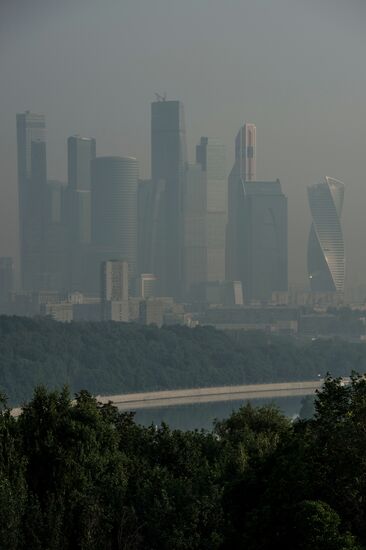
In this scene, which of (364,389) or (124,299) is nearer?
(364,389)

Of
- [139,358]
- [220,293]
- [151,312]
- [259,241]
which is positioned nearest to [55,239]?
[220,293]

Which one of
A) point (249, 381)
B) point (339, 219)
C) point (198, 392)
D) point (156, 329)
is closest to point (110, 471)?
point (198, 392)

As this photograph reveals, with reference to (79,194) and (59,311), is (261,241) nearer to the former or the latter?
(79,194)

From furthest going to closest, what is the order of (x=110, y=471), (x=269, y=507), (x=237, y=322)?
1. (x=237, y=322)
2. (x=110, y=471)
3. (x=269, y=507)

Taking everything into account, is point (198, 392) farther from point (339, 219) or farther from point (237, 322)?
point (339, 219)

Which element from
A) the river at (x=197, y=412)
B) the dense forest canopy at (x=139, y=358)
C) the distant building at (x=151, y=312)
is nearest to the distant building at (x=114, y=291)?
the distant building at (x=151, y=312)
